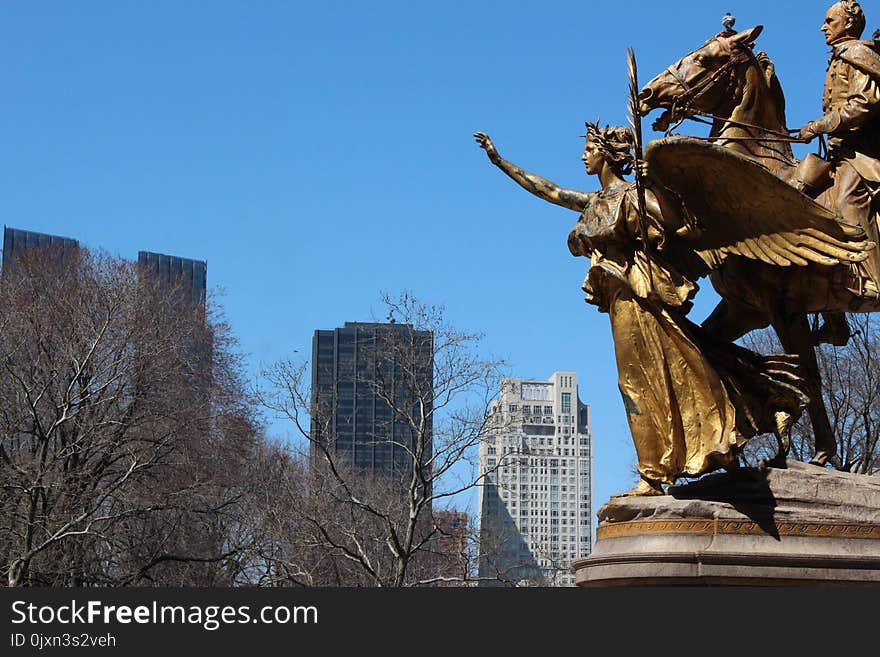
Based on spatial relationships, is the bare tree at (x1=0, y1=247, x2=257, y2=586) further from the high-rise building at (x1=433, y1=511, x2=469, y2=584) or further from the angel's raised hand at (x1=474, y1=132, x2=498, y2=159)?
the angel's raised hand at (x1=474, y1=132, x2=498, y2=159)

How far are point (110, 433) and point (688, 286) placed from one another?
23.3 meters

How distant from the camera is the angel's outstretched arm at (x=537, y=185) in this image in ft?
44.2

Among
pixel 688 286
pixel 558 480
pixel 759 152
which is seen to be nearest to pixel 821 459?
pixel 688 286

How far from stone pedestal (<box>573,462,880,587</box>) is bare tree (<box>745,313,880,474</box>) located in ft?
52.6

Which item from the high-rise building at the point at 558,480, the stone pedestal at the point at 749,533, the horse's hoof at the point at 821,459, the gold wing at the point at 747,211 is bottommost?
the stone pedestal at the point at 749,533

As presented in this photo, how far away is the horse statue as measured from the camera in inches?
502

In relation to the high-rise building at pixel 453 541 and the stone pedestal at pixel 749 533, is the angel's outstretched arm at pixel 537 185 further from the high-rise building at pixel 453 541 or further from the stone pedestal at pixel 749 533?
the high-rise building at pixel 453 541

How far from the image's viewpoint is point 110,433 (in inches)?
1309

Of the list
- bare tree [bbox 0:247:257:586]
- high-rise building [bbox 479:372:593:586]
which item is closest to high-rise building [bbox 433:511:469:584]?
bare tree [bbox 0:247:257:586]

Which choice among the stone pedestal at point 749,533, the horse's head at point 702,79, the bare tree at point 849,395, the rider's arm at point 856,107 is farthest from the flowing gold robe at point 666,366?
the bare tree at point 849,395

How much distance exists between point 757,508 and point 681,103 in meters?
3.85

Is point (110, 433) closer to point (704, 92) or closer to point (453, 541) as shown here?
point (453, 541)

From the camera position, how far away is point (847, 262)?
39.7 ft

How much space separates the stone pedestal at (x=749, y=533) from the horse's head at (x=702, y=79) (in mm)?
3475
